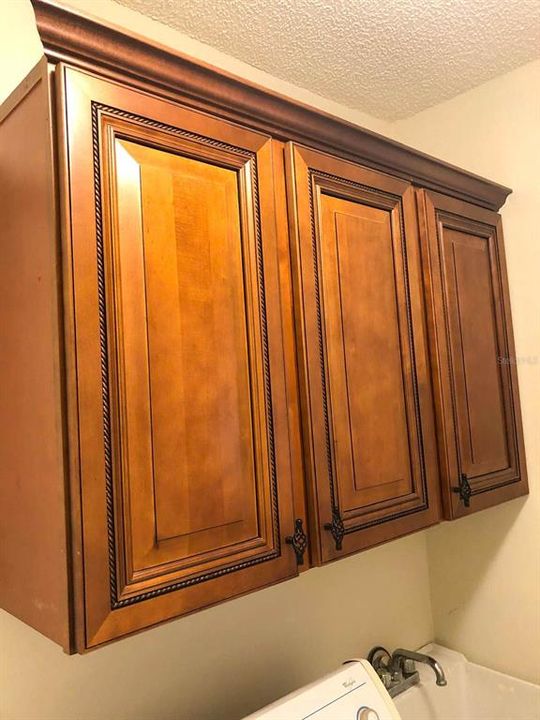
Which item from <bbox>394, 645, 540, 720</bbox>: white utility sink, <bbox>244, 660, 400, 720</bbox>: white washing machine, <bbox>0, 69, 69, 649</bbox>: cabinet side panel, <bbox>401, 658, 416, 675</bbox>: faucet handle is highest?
<bbox>0, 69, 69, 649</bbox>: cabinet side panel

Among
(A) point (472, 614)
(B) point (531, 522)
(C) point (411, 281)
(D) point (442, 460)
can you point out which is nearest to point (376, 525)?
(D) point (442, 460)

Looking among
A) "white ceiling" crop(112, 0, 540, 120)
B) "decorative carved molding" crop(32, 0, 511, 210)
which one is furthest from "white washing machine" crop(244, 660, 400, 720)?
"white ceiling" crop(112, 0, 540, 120)

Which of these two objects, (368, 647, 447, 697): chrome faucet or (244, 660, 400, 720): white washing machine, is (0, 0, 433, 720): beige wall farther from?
Answer: (244, 660, 400, 720): white washing machine

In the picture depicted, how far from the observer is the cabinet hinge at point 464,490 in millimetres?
1338

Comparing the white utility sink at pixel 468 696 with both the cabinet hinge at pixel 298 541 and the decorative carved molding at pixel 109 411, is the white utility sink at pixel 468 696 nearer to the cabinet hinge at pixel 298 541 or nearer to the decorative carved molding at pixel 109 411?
the cabinet hinge at pixel 298 541

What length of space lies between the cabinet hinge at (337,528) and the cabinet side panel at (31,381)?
48 cm

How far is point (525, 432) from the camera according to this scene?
1.62 meters

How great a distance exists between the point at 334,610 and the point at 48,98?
1372 millimetres

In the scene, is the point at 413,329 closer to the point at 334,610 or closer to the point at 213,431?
the point at 213,431

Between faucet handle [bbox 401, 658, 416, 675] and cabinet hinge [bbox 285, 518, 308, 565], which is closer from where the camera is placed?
cabinet hinge [bbox 285, 518, 308, 565]

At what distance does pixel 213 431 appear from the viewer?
3.01ft

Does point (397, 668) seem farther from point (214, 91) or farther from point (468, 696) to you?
point (214, 91)

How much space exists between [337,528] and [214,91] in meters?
0.80

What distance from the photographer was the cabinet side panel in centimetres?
79
